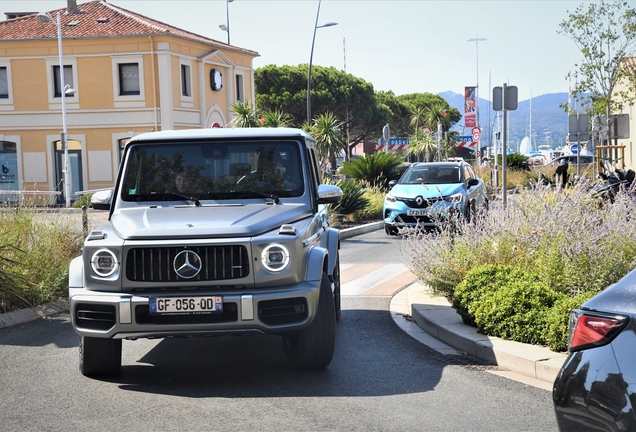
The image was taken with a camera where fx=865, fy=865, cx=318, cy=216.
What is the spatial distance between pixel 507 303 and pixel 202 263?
9.52 feet

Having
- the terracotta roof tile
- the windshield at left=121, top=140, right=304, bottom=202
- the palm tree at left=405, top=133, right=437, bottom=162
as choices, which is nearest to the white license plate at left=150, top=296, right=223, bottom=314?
the windshield at left=121, top=140, right=304, bottom=202

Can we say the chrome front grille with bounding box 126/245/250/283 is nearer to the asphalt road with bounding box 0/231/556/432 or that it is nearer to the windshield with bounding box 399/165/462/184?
the asphalt road with bounding box 0/231/556/432

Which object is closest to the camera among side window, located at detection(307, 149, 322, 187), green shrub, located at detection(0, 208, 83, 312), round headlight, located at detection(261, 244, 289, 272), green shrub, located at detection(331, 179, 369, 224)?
round headlight, located at detection(261, 244, 289, 272)

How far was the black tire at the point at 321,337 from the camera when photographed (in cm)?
676

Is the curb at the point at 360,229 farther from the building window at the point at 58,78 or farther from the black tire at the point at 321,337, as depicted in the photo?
the building window at the point at 58,78

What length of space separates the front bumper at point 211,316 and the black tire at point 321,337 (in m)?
0.36

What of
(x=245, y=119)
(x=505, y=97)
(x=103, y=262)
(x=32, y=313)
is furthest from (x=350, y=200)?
(x=103, y=262)

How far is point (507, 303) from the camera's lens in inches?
302

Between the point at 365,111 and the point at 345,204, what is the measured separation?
54.6 meters

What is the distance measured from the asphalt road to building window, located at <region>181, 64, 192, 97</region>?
Answer: 38.5 metres

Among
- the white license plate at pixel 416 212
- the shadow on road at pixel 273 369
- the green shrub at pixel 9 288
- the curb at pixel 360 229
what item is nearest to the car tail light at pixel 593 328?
the shadow on road at pixel 273 369

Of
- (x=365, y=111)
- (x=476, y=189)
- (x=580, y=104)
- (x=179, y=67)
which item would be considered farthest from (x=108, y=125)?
(x=365, y=111)

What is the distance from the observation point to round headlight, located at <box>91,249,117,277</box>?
6.40 m

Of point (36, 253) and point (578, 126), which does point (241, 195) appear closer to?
point (36, 253)
